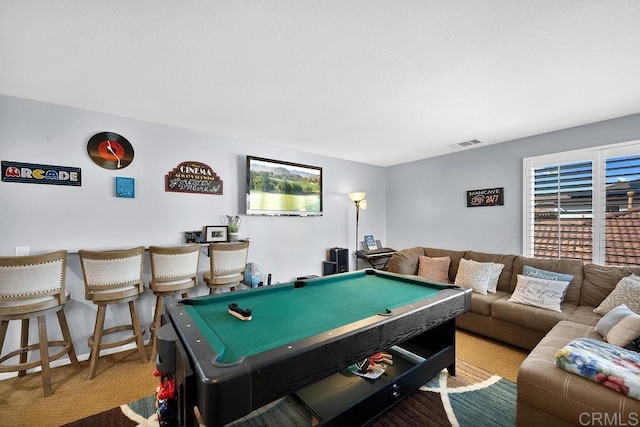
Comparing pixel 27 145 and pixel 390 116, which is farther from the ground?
pixel 390 116

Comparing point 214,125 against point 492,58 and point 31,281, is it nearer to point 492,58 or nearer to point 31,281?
point 31,281

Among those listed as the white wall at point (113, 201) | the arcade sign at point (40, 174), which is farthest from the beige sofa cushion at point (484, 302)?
the arcade sign at point (40, 174)

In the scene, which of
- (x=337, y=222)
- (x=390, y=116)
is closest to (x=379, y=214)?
(x=337, y=222)

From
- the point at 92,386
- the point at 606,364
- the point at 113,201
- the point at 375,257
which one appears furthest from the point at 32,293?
the point at 375,257

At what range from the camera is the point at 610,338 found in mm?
1980

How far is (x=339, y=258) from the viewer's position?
4828 mm

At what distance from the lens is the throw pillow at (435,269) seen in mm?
3949

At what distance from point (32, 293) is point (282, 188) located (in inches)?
114

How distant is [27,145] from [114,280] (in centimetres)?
156

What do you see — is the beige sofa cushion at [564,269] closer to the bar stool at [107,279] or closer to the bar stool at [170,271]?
the bar stool at [170,271]

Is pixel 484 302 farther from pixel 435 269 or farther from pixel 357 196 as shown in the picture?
pixel 357 196

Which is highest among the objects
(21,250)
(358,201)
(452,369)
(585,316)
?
(358,201)

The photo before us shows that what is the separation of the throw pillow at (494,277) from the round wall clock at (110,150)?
4575 millimetres

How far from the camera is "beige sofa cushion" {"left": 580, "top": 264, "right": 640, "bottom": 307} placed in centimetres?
278
